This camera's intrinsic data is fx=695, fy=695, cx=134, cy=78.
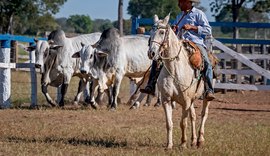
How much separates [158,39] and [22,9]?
37.6 meters

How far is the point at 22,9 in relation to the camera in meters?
46.8

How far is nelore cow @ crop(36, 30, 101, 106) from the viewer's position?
59.8ft

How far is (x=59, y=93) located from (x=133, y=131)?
7.28 meters

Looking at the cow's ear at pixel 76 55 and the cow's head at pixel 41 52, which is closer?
the cow's head at pixel 41 52

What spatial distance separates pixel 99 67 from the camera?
59.2ft

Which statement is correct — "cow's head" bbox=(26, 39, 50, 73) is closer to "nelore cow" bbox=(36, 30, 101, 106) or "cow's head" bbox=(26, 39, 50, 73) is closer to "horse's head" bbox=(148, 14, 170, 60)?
"nelore cow" bbox=(36, 30, 101, 106)

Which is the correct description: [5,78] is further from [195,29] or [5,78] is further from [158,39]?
[158,39]

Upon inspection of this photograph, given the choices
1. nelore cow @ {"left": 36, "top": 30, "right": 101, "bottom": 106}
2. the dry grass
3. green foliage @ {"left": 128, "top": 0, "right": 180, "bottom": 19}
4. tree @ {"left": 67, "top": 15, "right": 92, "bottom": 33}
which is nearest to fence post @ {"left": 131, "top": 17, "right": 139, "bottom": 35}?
nelore cow @ {"left": 36, "top": 30, "right": 101, "bottom": 106}

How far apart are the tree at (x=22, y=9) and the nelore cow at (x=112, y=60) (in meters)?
27.3

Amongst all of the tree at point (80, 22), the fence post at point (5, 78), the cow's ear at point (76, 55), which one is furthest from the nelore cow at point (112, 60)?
the tree at point (80, 22)

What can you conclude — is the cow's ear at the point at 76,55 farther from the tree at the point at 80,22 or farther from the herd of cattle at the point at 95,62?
the tree at the point at 80,22

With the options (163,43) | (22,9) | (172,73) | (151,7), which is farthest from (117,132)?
(151,7)

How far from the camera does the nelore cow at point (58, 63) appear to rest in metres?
18.2

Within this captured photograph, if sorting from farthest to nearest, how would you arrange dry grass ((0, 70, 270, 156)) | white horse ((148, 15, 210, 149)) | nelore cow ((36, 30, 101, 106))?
nelore cow ((36, 30, 101, 106))
dry grass ((0, 70, 270, 156))
white horse ((148, 15, 210, 149))
